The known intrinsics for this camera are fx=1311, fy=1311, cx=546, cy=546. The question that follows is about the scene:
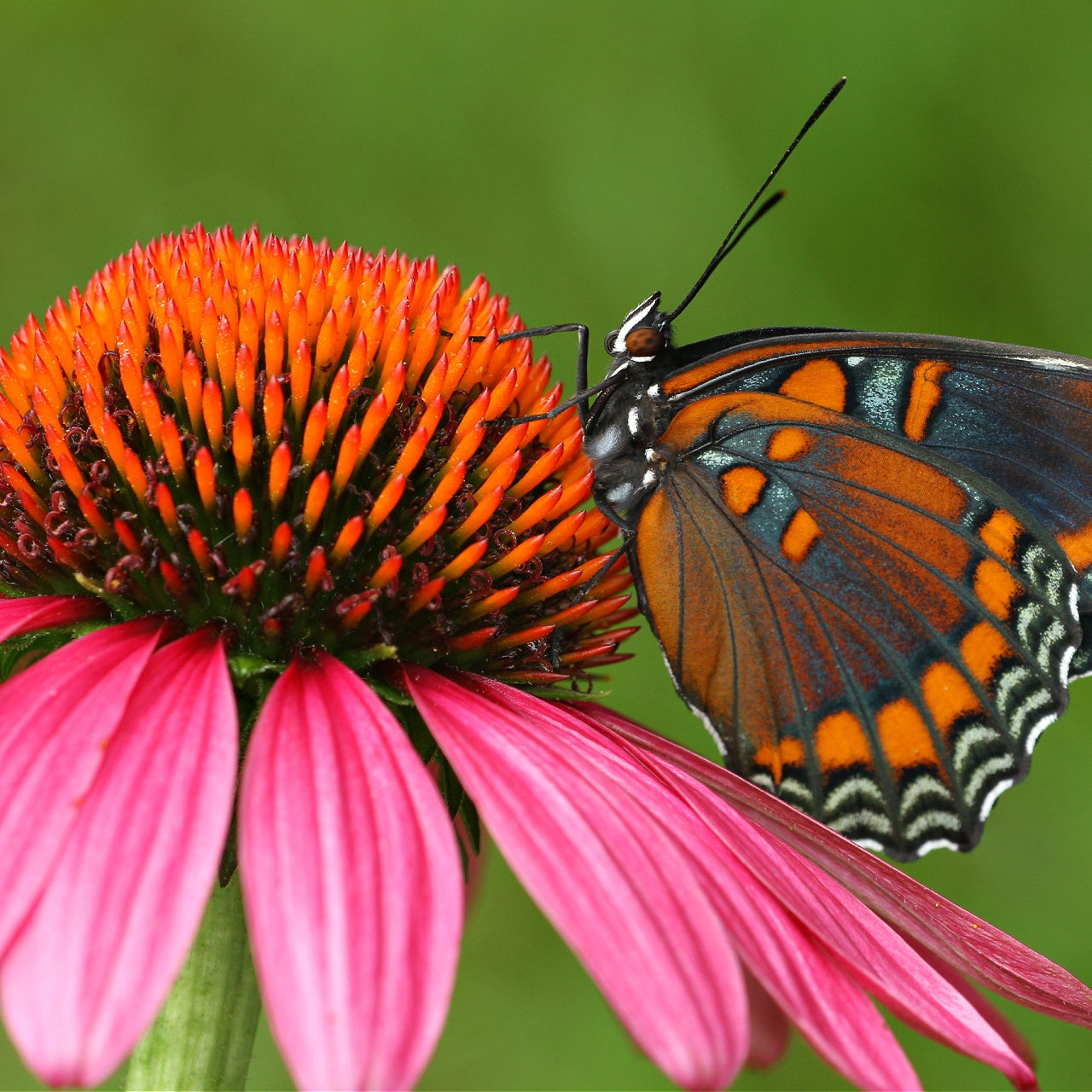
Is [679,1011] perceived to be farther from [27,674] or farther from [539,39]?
[539,39]

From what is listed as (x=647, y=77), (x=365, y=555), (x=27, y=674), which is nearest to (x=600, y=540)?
(x=365, y=555)

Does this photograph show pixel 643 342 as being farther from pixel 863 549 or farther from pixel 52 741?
pixel 52 741

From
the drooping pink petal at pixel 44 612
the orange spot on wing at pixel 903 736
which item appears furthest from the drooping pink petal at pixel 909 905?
the drooping pink petal at pixel 44 612

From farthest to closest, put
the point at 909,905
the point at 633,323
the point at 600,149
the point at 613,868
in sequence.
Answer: the point at 600,149 < the point at 633,323 < the point at 909,905 < the point at 613,868

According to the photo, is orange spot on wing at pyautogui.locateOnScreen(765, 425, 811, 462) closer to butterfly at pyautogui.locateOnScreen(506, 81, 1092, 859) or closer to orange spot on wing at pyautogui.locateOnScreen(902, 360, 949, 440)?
butterfly at pyautogui.locateOnScreen(506, 81, 1092, 859)

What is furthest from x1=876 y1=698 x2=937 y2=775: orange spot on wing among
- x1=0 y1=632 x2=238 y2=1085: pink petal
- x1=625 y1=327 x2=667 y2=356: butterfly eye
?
x1=0 y1=632 x2=238 y2=1085: pink petal

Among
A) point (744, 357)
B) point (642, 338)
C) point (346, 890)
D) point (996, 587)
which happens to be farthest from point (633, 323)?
point (346, 890)

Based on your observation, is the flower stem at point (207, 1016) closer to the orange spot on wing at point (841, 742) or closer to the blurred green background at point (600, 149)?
the orange spot on wing at point (841, 742)
